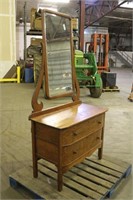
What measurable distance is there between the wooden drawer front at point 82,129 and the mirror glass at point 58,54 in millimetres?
484

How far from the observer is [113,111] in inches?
178

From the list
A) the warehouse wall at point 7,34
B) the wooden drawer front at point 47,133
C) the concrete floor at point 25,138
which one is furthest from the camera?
the warehouse wall at point 7,34

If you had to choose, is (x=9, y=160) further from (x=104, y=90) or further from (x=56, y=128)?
(x=104, y=90)

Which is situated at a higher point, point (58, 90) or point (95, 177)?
point (58, 90)

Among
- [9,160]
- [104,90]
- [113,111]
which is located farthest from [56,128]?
[104,90]

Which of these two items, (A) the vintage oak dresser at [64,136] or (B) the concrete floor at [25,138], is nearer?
(A) the vintage oak dresser at [64,136]

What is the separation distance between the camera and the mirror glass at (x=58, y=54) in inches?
80.3

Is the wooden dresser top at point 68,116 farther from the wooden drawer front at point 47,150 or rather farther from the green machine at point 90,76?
the green machine at point 90,76

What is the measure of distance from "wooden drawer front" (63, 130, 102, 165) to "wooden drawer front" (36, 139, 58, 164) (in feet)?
0.29

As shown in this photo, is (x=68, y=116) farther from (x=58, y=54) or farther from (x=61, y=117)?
(x=58, y=54)

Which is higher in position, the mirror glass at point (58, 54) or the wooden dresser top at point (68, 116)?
the mirror glass at point (58, 54)

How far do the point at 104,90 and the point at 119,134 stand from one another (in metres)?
3.79

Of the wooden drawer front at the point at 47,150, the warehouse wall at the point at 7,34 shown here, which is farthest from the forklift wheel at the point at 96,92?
the warehouse wall at the point at 7,34

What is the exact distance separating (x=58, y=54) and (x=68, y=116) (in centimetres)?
70
